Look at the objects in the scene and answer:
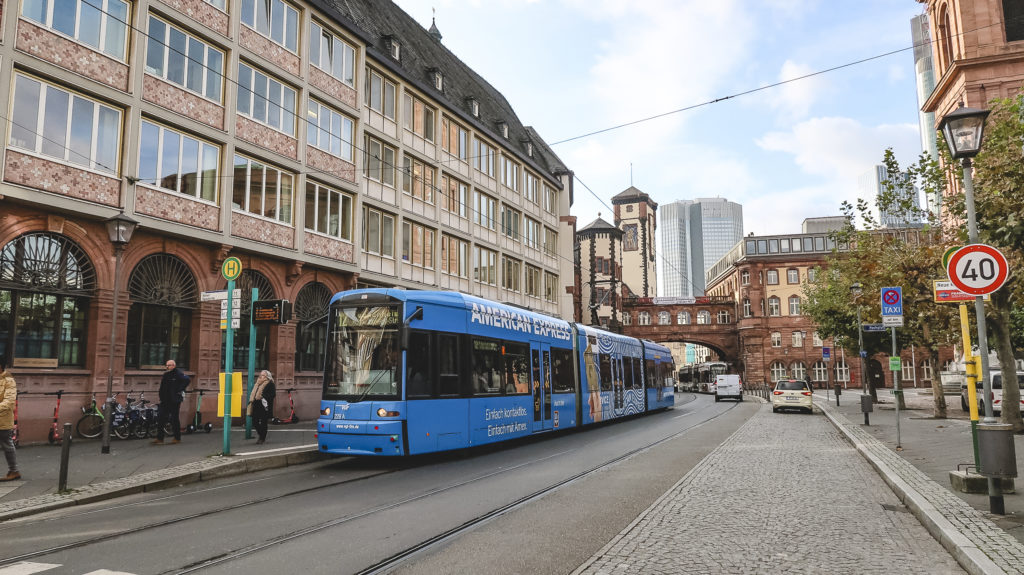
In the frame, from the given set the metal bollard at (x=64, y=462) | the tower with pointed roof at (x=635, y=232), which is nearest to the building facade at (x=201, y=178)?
the metal bollard at (x=64, y=462)

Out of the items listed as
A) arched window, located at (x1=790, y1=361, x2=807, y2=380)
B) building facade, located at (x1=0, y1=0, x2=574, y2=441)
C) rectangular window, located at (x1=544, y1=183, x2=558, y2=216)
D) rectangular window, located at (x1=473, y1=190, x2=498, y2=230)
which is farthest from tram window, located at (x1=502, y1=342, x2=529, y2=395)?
arched window, located at (x1=790, y1=361, x2=807, y2=380)

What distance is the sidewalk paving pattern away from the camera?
5961 millimetres

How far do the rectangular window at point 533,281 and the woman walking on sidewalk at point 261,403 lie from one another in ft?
86.9

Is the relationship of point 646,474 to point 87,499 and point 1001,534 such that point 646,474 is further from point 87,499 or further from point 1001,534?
point 87,499

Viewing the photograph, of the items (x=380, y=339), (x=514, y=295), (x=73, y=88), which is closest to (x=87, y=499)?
(x=380, y=339)

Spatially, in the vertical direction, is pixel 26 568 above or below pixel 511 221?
below

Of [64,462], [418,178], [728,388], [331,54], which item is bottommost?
[64,462]

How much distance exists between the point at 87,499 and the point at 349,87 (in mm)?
19693

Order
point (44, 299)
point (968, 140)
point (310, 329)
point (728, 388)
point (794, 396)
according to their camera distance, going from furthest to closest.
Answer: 1. point (728, 388)
2. point (794, 396)
3. point (310, 329)
4. point (44, 299)
5. point (968, 140)

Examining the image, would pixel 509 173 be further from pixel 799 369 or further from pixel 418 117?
pixel 799 369

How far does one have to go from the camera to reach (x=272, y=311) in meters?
16.1

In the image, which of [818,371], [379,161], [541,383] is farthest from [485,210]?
[818,371]

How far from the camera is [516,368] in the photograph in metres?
15.9

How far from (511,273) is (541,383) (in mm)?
23171
